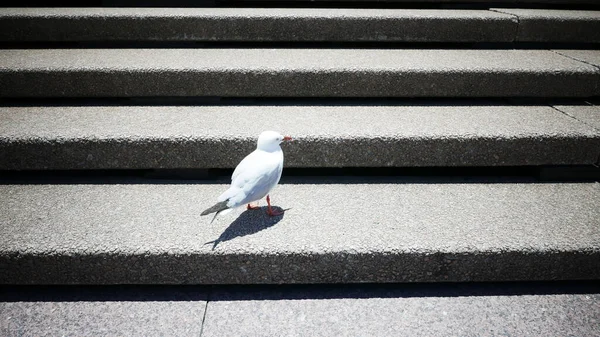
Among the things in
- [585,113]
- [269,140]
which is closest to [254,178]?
[269,140]

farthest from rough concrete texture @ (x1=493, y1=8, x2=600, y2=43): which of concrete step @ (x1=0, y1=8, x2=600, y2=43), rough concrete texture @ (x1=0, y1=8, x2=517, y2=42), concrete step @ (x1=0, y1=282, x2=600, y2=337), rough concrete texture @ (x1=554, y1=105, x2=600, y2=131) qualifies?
concrete step @ (x1=0, y1=282, x2=600, y2=337)

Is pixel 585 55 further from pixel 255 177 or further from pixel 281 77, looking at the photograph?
pixel 255 177

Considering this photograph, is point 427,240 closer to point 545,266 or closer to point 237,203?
point 545,266

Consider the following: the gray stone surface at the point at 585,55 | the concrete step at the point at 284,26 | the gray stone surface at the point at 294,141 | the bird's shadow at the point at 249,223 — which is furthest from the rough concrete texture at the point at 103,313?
the gray stone surface at the point at 585,55

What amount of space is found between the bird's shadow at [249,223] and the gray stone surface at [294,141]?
12.1 inches

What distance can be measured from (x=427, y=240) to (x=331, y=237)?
41 cm

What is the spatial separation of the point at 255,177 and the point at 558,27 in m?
2.63

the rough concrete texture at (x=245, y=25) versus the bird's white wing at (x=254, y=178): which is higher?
the rough concrete texture at (x=245, y=25)

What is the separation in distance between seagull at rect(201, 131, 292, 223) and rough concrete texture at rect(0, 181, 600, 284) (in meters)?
0.20

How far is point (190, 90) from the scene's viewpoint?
7.19ft

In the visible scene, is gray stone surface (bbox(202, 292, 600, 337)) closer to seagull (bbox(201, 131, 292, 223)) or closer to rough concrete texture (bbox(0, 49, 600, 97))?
seagull (bbox(201, 131, 292, 223))

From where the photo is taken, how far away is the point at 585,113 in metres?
2.15

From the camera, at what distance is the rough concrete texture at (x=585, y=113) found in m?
2.01

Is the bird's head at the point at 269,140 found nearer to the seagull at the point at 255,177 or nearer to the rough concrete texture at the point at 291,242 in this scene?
the seagull at the point at 255,177
